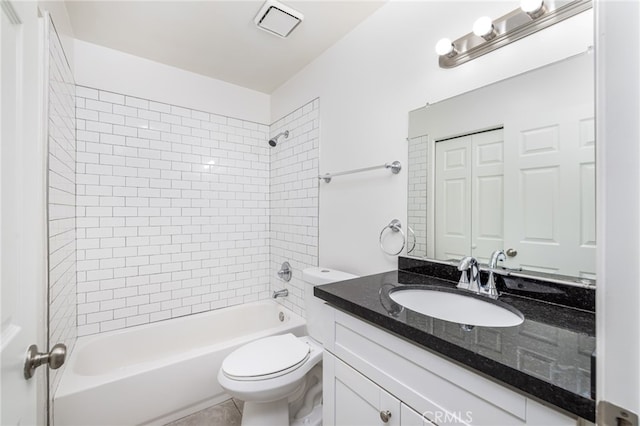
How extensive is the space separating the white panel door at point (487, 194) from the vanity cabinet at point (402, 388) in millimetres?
596

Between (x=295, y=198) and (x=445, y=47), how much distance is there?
4.99ft

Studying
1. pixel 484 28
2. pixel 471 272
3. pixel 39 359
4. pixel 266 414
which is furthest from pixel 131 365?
pixel 484 28

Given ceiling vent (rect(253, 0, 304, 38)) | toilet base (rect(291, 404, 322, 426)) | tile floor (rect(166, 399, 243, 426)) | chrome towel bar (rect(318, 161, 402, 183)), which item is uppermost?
ceiling vent (rect(253, 0, 304, 38))

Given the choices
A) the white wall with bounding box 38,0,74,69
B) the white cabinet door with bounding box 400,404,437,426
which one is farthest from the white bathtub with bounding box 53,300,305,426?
the white wall with bounding box 38,0,74,69

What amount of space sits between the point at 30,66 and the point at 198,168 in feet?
5.73

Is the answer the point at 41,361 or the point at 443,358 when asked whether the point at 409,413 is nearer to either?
the point at 443,358

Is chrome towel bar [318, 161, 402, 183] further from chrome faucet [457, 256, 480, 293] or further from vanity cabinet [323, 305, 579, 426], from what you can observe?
vanity cabinet [323, 305, 579, 426]

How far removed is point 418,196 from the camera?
1.39m

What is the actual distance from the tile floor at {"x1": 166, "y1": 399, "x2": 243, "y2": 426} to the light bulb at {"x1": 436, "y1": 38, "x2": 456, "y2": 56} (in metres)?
2.34

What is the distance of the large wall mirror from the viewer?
0.90 meters

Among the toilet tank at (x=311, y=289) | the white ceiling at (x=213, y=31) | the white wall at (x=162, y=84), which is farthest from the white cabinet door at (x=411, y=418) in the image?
the white wall at (x=162, y=84)

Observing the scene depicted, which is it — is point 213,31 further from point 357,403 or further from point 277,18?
point 357,403

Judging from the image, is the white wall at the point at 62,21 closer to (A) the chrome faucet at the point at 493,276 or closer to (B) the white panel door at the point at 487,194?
(B) the white panel door at the point at 487,194

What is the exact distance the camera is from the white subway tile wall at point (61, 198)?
130 cm
